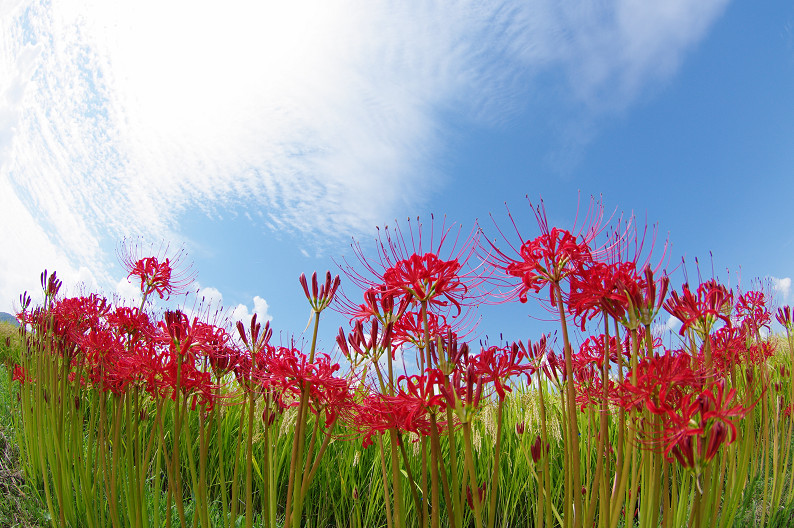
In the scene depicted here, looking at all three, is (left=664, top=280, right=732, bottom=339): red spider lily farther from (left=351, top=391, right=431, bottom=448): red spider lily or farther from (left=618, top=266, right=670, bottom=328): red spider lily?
(left=351, top=391, right=431, bottom=448): red spider lily

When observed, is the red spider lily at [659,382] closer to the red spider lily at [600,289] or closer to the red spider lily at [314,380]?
the red spider lily at [600,289]

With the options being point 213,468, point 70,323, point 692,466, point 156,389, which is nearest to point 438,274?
point 692,466

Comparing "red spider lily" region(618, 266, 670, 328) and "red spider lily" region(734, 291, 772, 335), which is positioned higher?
"red spider lily" region(734, 291, 772, 335)

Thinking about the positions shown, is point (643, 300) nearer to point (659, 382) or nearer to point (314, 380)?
point (659, 382)

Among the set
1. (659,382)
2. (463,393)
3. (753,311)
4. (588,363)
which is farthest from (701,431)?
(753,311)

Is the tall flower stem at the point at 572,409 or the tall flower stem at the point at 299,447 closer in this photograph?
the tall flower stem at the point at 572,409

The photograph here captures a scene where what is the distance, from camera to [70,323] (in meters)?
3.58

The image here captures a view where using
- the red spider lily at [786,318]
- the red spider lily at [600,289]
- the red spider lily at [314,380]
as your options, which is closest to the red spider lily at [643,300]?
the red spider lily at [600,289]

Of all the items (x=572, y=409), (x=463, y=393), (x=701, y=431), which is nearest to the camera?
(x=701, y=431)

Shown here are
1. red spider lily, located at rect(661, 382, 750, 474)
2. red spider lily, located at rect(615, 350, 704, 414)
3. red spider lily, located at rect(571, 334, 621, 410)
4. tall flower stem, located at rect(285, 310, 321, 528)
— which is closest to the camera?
red spider lily, located at rect(661, 382, 750, 474)

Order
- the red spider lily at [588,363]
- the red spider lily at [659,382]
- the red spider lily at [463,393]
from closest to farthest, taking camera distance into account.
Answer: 1. the red spider lily at [463,393]
2. the red spider lily at [659,382]
3. the red spider lily at [588,363]

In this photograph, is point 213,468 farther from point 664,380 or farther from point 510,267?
point 664,380

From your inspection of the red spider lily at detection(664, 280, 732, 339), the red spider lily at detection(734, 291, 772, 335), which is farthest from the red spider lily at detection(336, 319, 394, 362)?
the red spider lily at detection(734, 291, 772, 335)

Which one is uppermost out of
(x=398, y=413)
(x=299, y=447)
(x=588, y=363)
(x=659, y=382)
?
(x=588, y=363)
